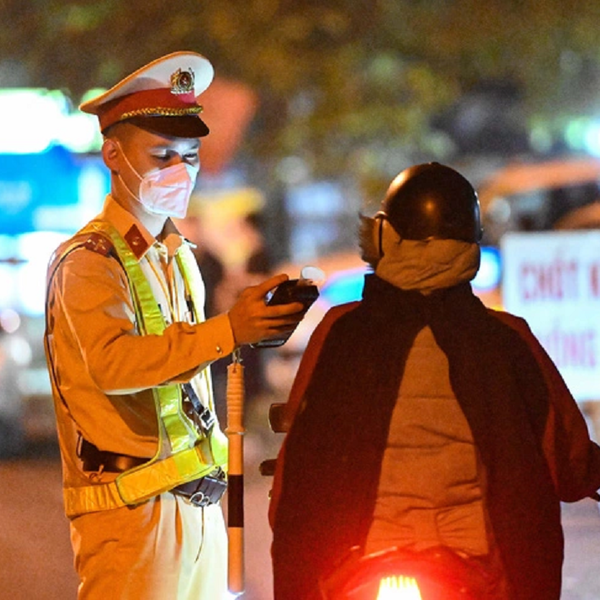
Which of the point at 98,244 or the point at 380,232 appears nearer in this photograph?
the point at 380,232

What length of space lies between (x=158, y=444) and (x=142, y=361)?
28 cm

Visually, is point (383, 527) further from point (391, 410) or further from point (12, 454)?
point (12, 454)

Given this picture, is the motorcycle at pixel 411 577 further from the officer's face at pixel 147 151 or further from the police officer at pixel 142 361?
the officer's face at pixel 147 151

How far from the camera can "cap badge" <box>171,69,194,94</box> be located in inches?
131

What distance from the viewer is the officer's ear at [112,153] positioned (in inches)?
131

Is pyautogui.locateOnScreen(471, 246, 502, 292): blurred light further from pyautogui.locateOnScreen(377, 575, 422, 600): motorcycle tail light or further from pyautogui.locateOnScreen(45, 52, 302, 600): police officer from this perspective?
pyautogui.locateOnScreen(377, 575, 422, 600): motorcycle tail light

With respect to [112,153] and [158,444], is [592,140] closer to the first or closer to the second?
[112,153]

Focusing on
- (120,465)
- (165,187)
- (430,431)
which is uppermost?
(165,187)

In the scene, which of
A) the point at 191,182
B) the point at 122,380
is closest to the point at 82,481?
the point at 122,380

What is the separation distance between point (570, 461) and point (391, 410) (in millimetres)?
426

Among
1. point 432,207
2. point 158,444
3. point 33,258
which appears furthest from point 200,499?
point 33,258

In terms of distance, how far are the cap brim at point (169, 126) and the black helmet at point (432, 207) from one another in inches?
28.2

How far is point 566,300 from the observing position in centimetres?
617

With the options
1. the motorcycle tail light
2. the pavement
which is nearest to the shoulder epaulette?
the motorcycle tail light
